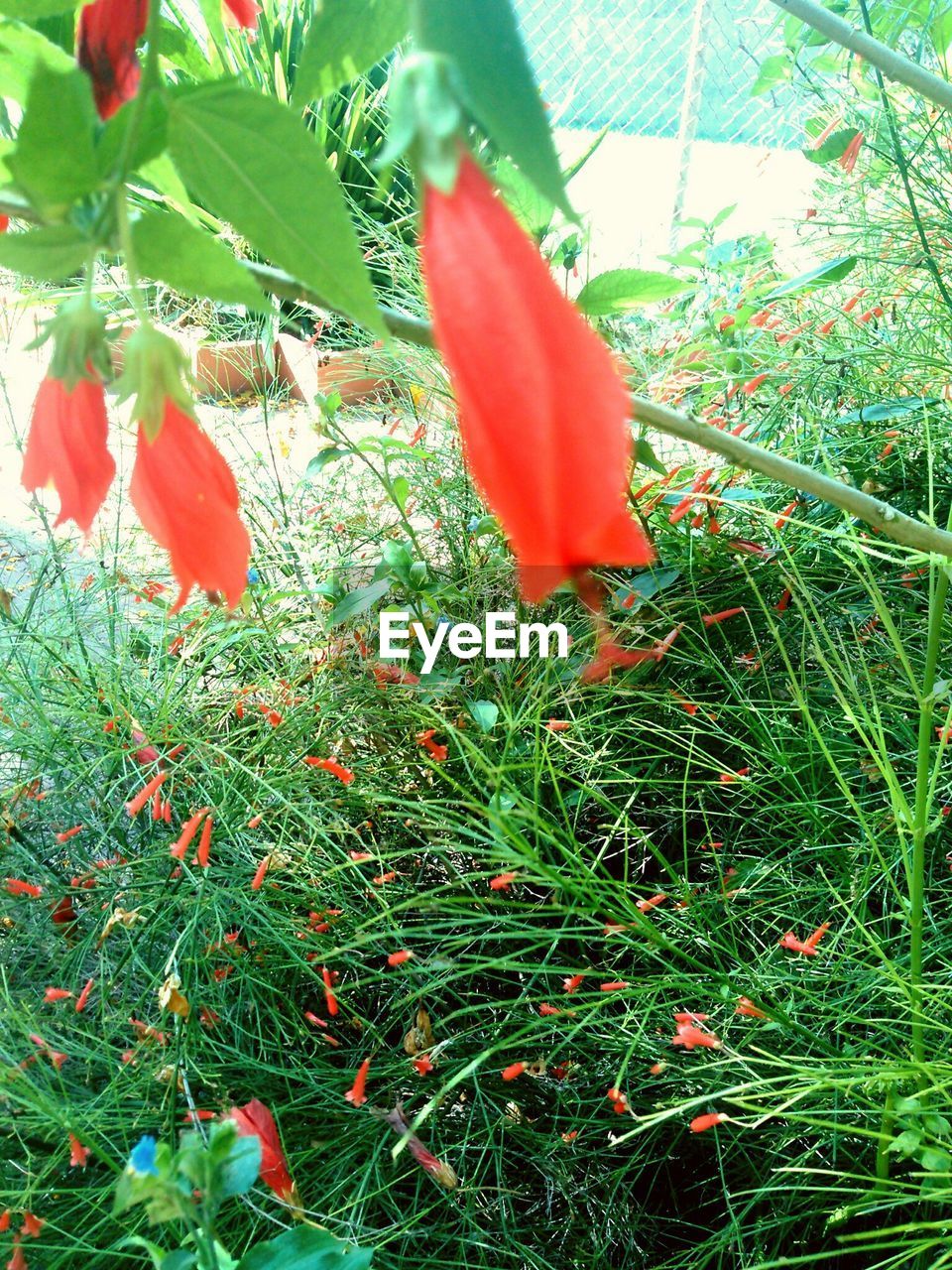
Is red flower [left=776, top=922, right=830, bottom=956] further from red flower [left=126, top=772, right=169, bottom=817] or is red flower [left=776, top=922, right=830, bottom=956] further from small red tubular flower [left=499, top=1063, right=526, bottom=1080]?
red flower [left=126, top=772, right=169, bottom=817]

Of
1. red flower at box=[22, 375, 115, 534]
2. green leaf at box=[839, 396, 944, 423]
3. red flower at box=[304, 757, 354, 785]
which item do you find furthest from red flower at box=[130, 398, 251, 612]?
green leaf at box=[839, 396, 944, 423]

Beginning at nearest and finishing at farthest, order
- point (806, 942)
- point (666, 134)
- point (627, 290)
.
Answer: point (627, 290)
point (806, 942)
point (666, 134)

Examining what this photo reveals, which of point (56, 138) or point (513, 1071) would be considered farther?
point (513, 1071)

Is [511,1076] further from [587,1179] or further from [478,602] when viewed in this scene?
[478,602]

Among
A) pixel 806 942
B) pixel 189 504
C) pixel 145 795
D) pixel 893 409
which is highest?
pixel 189 504

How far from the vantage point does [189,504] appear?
0.63ft

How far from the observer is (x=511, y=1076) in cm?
54

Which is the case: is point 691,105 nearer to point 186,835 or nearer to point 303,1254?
point 186,835

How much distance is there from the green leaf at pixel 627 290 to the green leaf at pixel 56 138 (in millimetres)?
103

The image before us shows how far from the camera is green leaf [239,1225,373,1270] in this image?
356 millimetres

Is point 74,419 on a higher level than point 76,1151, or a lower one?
higher

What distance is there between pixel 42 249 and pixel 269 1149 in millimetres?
432

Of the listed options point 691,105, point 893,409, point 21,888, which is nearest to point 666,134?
point 691,105

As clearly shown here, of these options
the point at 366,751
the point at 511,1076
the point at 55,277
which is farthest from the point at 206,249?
the point at 366,751
